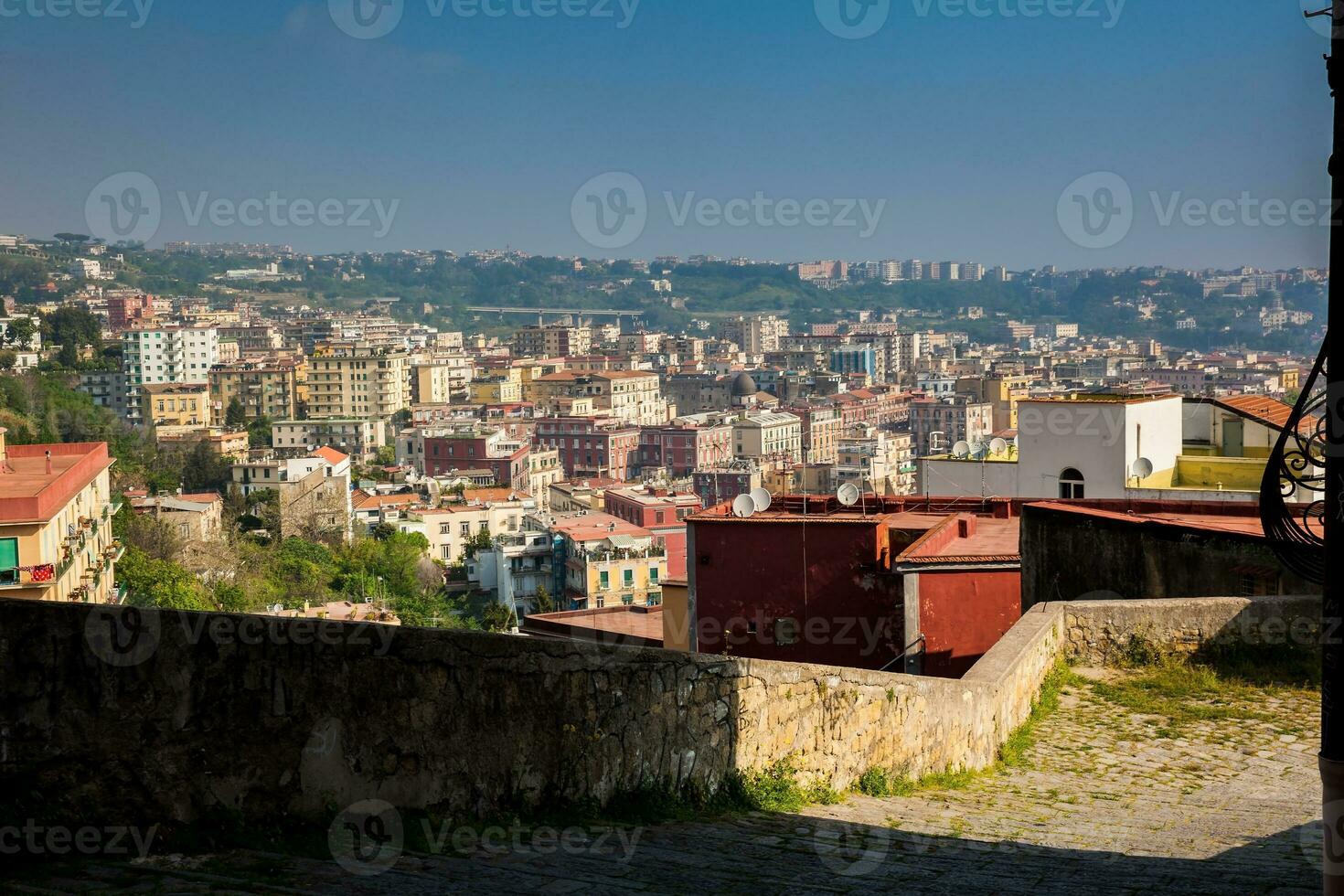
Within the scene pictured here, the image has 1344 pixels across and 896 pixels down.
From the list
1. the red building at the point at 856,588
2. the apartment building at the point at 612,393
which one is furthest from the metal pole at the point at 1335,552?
the apartment building at the point at 612,393

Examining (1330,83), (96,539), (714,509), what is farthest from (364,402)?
(1330,83)

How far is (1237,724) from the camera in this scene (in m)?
4.85

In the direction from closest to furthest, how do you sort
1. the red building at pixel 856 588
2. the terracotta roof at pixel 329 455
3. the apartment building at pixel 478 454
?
1. the red building at pixel 856 588
2. the terracotta roof at pixel 329 455
3. the apartment building at pixel 478 454

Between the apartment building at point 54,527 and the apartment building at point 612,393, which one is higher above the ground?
the apartment building at point 612,393

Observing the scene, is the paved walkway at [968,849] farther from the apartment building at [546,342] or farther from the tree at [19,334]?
the apartment building at [546,342]

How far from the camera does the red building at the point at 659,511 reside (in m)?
41.4

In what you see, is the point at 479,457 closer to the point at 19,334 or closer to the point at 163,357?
the point at 19,334

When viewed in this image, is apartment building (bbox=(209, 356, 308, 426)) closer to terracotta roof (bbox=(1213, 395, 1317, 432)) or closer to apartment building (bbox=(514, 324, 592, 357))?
apartment building (bbox=(514, 324, 592, 357))

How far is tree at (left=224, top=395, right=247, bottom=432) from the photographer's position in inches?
3223

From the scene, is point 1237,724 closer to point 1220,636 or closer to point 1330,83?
point 1220,636

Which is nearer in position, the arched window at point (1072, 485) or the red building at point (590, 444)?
the arched window at point (1072, 485)

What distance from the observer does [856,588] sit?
7.69 metres

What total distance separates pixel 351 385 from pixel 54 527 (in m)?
80.1

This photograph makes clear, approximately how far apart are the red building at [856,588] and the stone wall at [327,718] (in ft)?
12.4
